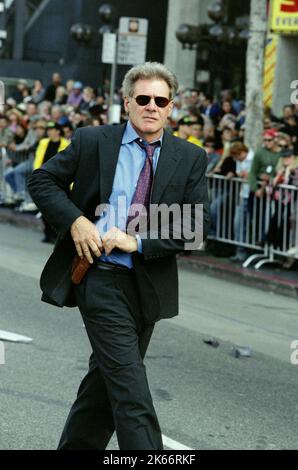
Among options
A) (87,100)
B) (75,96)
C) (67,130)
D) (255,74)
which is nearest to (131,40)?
(67,130)

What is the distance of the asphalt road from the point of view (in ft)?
23.2

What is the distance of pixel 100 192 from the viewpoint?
215 inches

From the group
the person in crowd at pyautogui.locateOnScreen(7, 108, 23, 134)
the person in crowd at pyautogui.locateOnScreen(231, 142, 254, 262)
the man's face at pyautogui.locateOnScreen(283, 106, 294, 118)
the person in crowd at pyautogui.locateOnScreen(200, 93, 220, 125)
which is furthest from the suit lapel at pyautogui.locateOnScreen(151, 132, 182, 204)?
the person in crowd at pyautogui.locateOnScreen(7, 108, 23, 134)

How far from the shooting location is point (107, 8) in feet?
96.9

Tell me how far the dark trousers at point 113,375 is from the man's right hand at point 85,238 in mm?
130

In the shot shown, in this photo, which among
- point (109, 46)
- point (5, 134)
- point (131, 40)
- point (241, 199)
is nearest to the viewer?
point (241, 199)

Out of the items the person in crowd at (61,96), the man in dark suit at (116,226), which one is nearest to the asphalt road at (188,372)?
the man in dark suit at (116,226)

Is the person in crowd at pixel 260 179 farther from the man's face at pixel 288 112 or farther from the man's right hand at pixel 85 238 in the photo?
the man's right hand at pixel 85 238

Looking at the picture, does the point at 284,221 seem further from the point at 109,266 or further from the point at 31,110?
the point at 31,110

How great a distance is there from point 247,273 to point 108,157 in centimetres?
1039

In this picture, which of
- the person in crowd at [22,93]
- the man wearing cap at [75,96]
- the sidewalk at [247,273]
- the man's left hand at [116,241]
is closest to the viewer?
the man's left hand at [116,241]

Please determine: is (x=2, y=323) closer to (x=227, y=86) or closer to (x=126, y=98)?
(x=126, y=98)

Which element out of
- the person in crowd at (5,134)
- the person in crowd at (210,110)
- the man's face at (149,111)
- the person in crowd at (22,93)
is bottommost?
the person in crowd at (5,134)

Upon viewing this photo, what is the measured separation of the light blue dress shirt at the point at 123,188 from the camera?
5.43m
